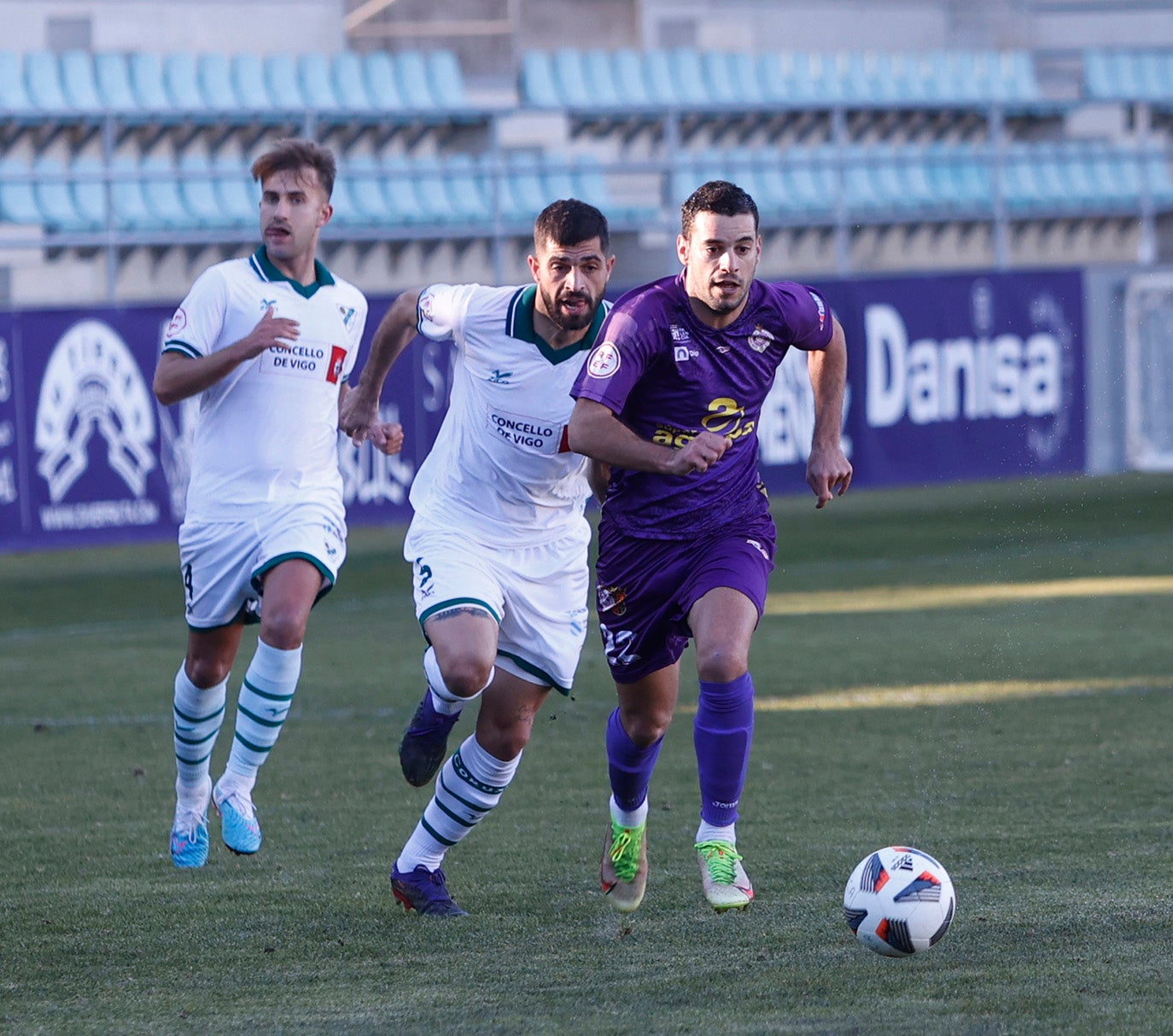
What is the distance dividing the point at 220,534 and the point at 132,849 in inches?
40.1

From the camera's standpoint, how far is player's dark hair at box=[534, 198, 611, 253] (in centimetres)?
494

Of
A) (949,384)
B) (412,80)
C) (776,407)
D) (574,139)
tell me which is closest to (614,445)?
(776,407)

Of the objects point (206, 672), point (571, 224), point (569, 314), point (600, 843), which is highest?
point (571, 224)

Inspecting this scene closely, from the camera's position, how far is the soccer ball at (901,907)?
14.0 ft

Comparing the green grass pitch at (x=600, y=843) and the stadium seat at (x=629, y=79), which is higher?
the stadium seat at (x=629, y=79)

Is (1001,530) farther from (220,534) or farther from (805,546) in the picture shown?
(220,534)

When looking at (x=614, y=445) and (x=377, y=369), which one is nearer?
(x=614, y=445)

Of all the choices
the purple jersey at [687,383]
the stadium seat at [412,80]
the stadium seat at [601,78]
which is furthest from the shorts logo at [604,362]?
the stadium seat at [601,78]

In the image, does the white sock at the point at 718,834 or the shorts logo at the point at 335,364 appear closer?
the white sock at the point at 718,834

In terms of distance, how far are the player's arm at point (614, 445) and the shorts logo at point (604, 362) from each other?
8 cm

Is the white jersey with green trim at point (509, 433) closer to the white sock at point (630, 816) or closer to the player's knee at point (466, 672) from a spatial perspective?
the player's knee at point (466, 672)

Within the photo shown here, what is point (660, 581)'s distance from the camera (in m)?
4.95

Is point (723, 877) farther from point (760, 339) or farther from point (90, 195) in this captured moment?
point (90, 195)

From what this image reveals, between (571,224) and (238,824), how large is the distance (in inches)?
74.8
